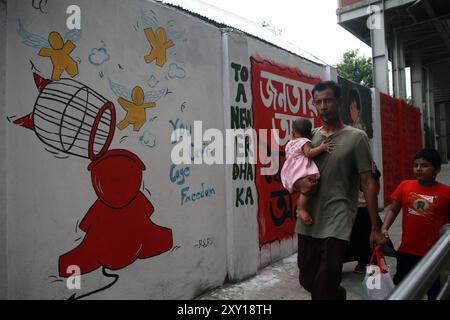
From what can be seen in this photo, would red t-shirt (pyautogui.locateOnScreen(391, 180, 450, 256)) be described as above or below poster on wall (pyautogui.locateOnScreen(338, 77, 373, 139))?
below

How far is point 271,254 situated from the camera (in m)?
4.09

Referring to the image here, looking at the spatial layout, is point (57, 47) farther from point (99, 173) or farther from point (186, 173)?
point (186, 173)

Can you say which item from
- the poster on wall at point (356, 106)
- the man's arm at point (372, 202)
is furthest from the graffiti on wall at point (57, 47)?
the poster on wall at point (356, 106)

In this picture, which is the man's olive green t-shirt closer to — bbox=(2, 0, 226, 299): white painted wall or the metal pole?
the metal pole

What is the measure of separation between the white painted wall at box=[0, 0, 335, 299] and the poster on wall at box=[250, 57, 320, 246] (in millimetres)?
164

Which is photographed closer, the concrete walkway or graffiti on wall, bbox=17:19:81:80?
graffiti on wall, bbox=17:19:81:80

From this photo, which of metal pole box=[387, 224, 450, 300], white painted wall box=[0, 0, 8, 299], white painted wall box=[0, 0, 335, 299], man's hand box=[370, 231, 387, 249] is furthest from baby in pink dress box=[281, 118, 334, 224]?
white painted wall box=[0, 0, 8, 299]

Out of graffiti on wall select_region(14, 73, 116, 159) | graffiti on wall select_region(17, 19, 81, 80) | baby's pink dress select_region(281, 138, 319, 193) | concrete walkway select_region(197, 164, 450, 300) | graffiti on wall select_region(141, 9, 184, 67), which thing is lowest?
concrete walkway select_region(197, 164, 450, 300)

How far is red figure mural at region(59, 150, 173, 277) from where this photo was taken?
231 centimetres

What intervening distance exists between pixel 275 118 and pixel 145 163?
201cm

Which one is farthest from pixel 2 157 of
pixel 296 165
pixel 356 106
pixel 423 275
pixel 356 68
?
pixel 356 68

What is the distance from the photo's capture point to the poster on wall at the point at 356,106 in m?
6.44

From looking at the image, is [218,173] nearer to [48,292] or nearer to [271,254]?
[271,254]

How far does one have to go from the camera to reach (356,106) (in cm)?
693
